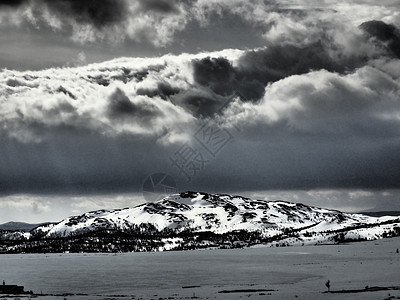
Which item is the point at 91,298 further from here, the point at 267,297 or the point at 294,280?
the point at 294,280

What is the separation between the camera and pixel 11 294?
331 ft

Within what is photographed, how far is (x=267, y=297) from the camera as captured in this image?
8488 centimetres

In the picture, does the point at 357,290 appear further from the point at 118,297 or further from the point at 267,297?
the point at 118,297

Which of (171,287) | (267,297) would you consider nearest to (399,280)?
(267,297)

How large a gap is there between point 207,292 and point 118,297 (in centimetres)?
1635

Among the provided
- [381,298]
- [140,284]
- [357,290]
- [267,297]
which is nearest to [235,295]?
[267,297]

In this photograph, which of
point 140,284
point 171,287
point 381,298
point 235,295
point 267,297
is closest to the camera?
point 381,298

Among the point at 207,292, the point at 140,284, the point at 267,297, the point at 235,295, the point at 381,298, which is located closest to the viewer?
the point at 381,298

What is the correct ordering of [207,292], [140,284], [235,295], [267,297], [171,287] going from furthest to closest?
[140,284] < [171,287] < [207,292] < [235,295] < [267,297]

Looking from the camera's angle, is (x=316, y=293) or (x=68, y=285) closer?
(x=316, y=293)

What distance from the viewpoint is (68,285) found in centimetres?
12725

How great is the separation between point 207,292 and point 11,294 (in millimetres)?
35739

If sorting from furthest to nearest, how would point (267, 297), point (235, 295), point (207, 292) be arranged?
point (207, 292) < point (235, 295) < point (267, 297)

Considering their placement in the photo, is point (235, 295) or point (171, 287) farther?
point (171, 287)
